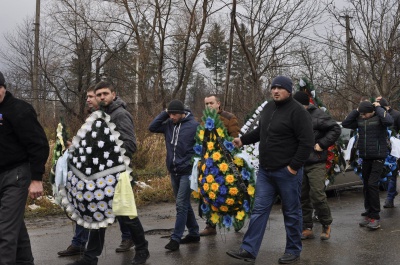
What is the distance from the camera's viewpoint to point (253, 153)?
8352 mm

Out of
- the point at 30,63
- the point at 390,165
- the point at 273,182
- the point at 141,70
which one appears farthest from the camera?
the point at 30,63

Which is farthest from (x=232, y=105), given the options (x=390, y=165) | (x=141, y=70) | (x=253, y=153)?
(x=253, y=153)

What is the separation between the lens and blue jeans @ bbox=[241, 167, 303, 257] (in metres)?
6.03

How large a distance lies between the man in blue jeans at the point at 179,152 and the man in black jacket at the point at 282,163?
1.16 metres

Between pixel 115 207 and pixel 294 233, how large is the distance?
2.07 m

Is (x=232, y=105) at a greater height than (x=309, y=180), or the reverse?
(x=232, y=105)

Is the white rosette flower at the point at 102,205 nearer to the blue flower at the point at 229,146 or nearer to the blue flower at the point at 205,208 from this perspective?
the blue flower at the point at 205,208

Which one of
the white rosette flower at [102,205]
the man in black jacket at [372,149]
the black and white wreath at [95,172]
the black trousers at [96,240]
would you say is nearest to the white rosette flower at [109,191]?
the black and white wreath at [95,172]

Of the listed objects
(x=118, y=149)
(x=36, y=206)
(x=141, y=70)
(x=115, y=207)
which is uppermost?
(x=141, y=70)

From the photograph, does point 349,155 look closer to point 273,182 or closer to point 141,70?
point 273,182

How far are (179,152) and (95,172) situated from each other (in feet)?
4.95

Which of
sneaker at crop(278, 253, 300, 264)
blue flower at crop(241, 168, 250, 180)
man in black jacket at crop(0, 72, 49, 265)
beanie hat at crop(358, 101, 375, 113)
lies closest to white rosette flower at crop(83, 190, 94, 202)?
man in black jacket at crop(0, 72, 49, 265)

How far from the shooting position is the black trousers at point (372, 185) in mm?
8172

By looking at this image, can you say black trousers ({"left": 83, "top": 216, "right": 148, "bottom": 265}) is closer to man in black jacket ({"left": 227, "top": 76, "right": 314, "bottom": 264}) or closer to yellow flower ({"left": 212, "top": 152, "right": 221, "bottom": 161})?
man in black jacket ({"left": 227, "top": 76, "right": 314, "bottom": 264})
